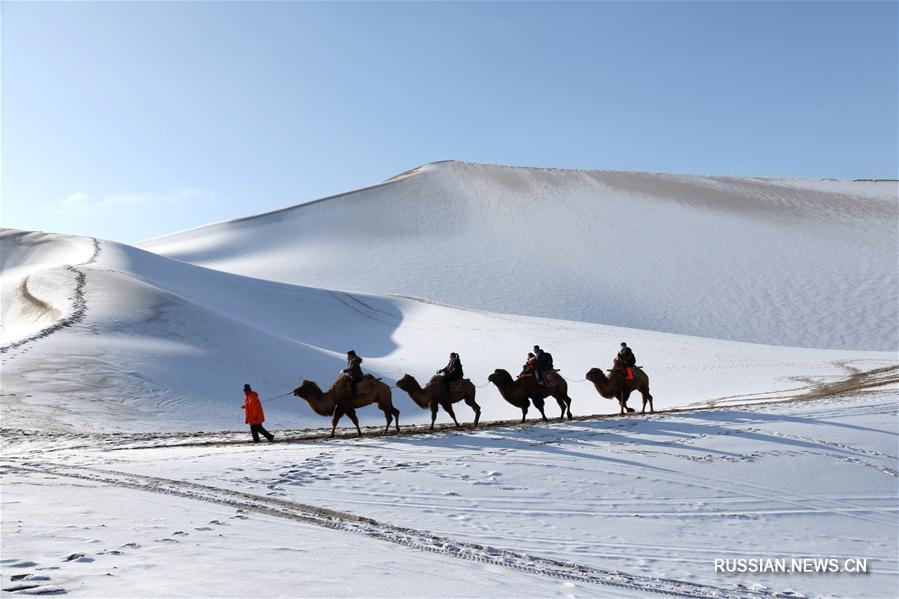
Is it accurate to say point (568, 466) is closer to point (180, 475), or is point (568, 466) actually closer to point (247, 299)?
point (180, 475)

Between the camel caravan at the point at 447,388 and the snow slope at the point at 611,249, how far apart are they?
2457 cm

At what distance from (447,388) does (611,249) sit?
40672mm

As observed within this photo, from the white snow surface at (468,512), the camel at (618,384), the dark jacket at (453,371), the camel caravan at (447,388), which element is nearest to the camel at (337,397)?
the camel caravan at (447,388)

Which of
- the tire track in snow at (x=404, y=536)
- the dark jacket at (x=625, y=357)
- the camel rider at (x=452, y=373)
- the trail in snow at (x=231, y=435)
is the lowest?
the tire track in snow at (x=404, y=536)

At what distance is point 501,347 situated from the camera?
97.1 feet

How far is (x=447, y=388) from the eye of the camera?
50.6 ft

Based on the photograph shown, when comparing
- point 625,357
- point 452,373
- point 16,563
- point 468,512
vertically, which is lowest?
point 468,512

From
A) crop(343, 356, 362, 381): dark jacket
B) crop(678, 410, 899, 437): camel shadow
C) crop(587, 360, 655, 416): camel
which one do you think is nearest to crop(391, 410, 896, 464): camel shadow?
crop(678, 410, 899, 437): camel shadow

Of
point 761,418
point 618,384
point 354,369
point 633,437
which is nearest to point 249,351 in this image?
point 354,369

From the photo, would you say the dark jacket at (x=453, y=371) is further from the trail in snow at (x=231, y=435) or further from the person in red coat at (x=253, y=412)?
the person in red coat at (x=253, y=412)

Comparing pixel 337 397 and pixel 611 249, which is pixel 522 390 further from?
pixel 611 249

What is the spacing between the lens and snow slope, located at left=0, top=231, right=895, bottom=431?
1723 cm

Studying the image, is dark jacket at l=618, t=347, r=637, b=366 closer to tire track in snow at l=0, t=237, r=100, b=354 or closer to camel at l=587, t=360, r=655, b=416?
camel at l=587, t=360, r=655, b=416

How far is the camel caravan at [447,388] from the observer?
1441 centimetres
